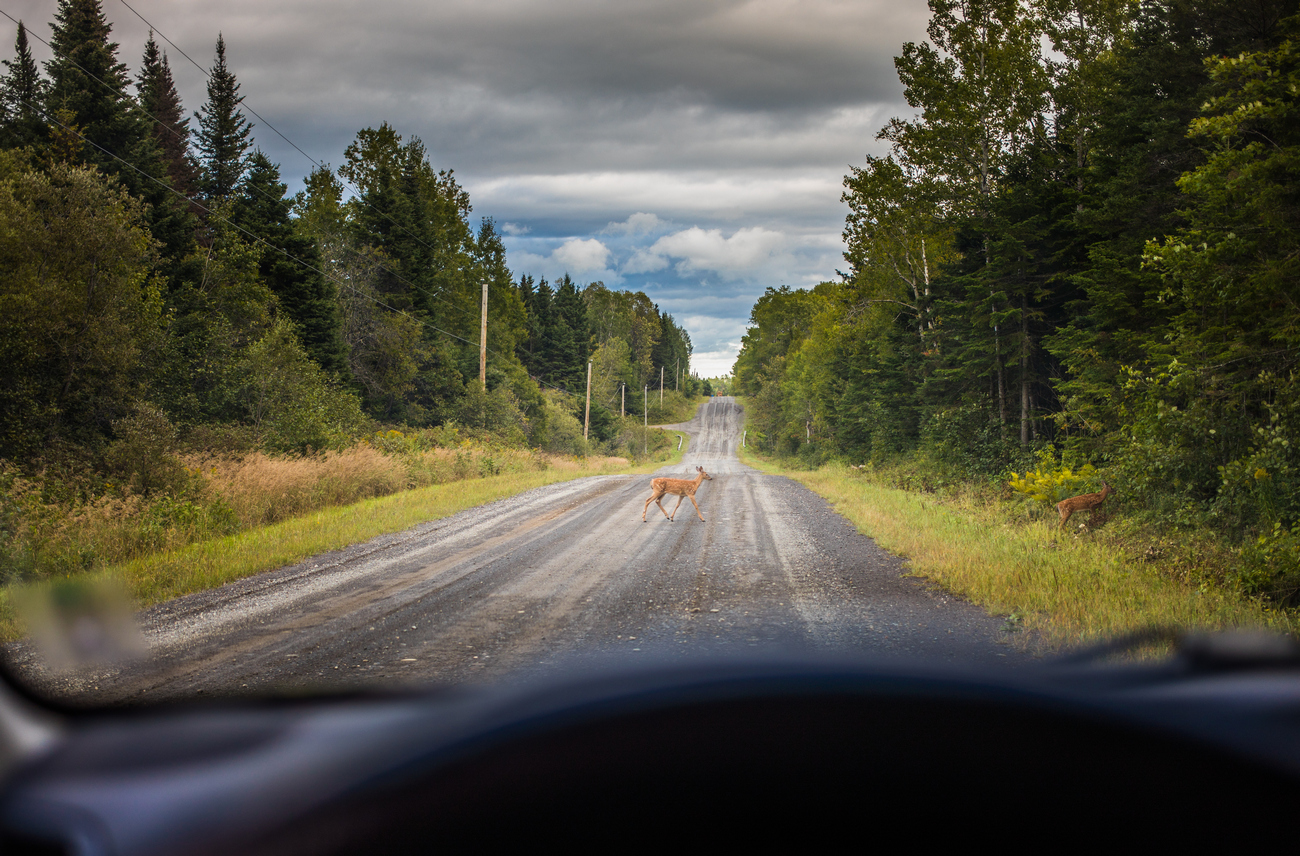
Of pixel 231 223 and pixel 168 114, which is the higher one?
pixel 168 114

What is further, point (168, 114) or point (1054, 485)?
point (168, 114)

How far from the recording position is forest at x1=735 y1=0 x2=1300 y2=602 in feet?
21.3

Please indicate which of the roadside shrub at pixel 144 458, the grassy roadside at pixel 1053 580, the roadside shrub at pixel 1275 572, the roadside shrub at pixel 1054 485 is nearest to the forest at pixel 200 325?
the roadside shrub at pixel 144 458

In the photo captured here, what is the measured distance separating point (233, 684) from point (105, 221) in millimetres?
9260

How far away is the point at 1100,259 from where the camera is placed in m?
10.8

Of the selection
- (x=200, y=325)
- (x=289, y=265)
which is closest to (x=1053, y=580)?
(x=200, y=325)

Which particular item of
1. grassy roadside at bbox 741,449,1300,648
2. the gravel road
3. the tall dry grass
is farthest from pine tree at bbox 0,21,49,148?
grassy roadside at bbox 741,449,1300,648

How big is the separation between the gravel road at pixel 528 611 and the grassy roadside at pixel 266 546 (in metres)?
0.38

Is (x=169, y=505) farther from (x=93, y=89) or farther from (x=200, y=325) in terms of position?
(x=93, y=89)

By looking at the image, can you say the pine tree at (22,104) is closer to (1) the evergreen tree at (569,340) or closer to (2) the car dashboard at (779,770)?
(2) the car dashboard at (779,770)

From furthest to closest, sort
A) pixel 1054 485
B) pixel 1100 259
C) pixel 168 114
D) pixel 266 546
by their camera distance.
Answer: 1. pixel 168 114
2. pixel 1054 485
3. pixel 1100 259
4. pixel 266 546

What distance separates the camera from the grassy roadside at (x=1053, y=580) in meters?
2.84

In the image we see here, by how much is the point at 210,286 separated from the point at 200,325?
9.85ft

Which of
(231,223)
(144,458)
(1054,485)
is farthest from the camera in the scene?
(231,223)
